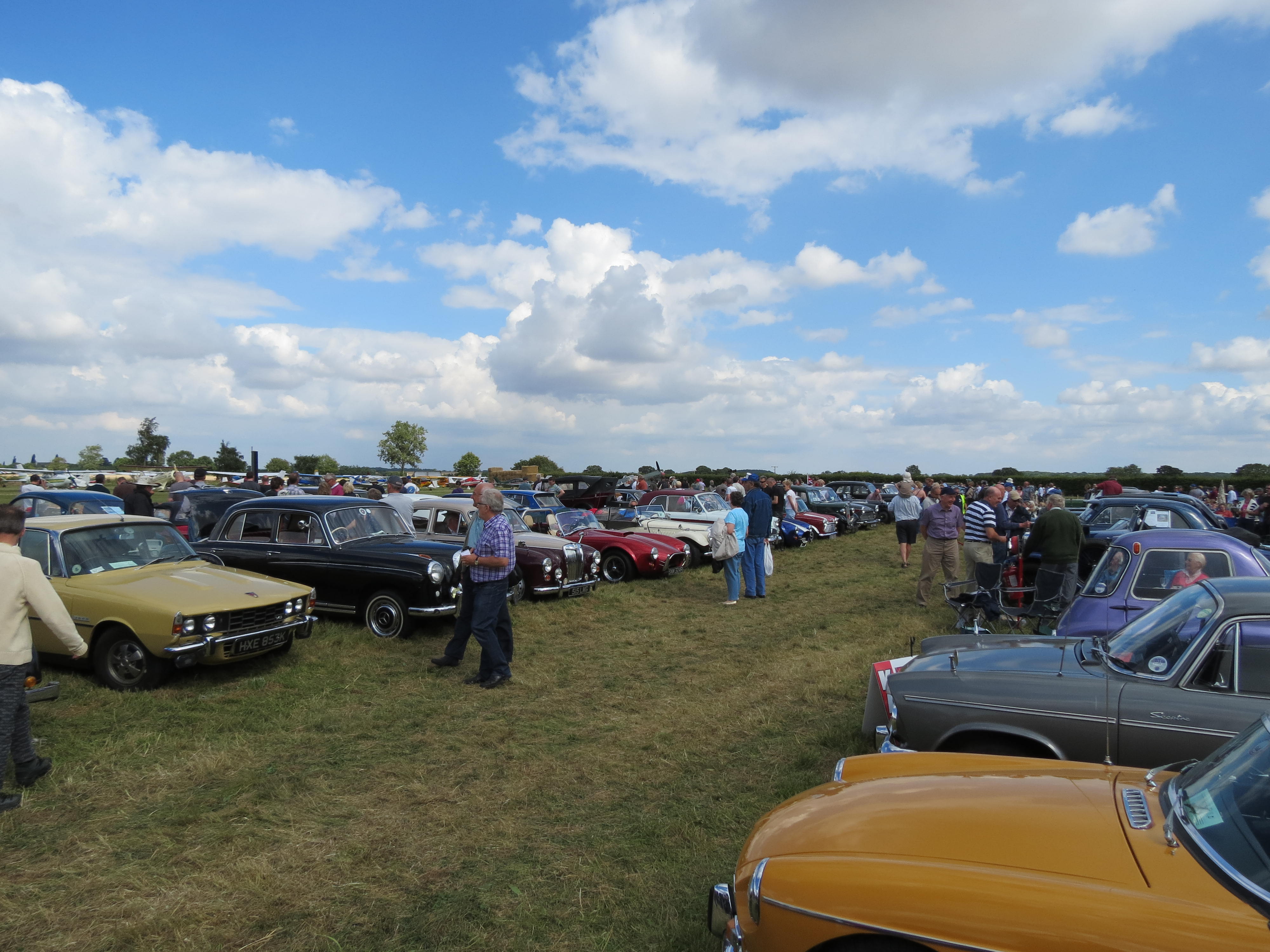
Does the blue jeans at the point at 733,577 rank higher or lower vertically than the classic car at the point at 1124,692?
lower

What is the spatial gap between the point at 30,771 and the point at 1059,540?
959 cm

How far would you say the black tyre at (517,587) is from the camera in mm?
10845

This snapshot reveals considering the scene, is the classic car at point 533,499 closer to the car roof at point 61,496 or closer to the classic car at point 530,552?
the classic car at point 530,552

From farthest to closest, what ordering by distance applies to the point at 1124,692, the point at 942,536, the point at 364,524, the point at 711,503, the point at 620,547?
the point at 711,503 → the point at 620,547 → the point at 942,536 → the point at 364,524 → the point at 1124,692

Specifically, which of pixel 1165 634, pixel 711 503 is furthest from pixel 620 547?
pixel 1165 634

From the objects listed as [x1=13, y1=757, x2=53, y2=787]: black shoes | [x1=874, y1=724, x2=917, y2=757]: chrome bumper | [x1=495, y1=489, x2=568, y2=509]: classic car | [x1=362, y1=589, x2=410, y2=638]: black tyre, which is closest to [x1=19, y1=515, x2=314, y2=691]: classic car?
[x1=362, y1=589, x2=410, y2=638]: black tyre

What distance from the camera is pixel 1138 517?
45.9ft


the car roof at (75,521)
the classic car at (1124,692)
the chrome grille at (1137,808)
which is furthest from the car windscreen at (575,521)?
the chrome grille at (1137,808)

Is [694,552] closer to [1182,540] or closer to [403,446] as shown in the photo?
[1182,540]

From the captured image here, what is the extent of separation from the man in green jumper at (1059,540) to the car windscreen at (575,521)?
8.26m

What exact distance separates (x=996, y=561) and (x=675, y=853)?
8.98 metres

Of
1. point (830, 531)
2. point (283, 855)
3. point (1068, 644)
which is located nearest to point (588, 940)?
point (283, 855)

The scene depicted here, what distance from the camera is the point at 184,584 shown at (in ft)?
23.8

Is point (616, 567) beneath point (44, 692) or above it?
beneath
